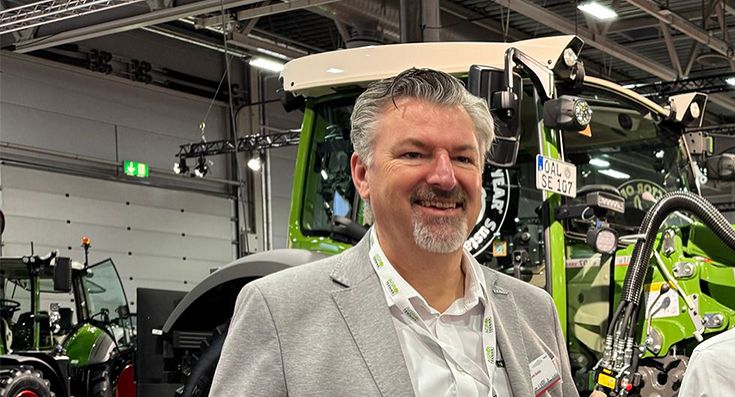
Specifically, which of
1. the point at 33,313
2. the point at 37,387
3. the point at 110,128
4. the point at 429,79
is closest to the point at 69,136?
the point at 110,128

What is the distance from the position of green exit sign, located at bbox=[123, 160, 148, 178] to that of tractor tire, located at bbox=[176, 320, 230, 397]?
11.0 meters

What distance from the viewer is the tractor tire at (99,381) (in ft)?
30.7

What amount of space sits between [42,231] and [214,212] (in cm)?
351

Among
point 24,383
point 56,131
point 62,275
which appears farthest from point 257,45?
point 24,383

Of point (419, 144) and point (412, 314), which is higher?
point (419, 144)

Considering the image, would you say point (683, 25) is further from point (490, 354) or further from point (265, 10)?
point (490, 354)

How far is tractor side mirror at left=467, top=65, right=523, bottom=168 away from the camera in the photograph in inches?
154

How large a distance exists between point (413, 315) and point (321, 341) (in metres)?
0.18

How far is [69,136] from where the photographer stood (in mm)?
14977

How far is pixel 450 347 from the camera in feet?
6.17

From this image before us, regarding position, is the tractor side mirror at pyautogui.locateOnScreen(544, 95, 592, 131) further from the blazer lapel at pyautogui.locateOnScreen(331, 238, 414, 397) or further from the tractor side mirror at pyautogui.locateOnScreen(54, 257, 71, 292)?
the tractor side mirror at pyautogui.locateOnScreen(54, 257, 71, 292)

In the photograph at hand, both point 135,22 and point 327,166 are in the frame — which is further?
point 135,22

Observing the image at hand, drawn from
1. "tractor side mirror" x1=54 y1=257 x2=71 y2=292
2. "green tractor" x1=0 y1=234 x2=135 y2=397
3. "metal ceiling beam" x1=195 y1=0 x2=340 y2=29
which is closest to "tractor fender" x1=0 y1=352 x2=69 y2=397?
"green tractor" x1=0 y1=234 x2=135 y2=397

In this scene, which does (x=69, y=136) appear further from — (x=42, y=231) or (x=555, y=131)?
(x=555, y=131)
